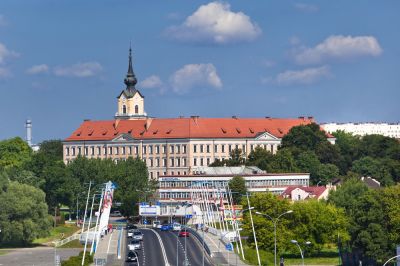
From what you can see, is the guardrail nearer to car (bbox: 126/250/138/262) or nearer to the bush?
car (bbox: 126/250/138/262)

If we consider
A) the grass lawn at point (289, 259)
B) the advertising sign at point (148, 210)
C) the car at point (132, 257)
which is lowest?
the grass lawn at point (289, 259)

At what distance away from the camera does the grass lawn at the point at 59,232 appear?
156950 millimetres

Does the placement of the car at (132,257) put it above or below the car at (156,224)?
below

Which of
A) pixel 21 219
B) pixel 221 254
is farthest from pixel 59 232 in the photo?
pixel 221 254

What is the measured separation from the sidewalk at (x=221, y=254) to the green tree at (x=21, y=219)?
742 inches

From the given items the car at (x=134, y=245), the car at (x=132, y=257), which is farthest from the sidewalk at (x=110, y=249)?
the car at (x=134, y=245)

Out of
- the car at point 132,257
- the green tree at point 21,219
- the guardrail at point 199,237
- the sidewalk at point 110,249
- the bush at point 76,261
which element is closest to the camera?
the bush at point 76,261

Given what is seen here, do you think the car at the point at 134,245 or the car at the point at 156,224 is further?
the car at the point at 156,224

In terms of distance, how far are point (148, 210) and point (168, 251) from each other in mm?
60779

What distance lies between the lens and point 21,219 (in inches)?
5871

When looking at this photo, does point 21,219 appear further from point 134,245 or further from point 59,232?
point 134,245

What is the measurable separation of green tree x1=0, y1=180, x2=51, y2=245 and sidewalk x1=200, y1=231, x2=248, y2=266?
18838mm

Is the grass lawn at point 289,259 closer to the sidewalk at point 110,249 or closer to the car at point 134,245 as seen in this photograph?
the car at point 134,245

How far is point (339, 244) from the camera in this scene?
130000 mm
